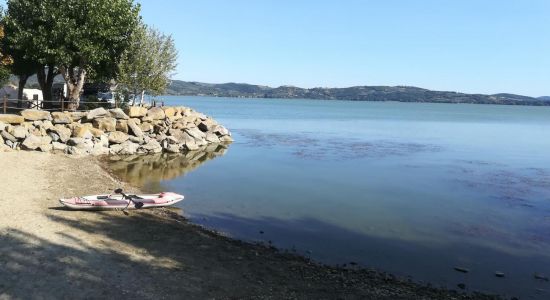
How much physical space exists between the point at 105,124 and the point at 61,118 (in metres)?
3.10

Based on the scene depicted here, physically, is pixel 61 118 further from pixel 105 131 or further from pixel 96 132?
pixel 105 131

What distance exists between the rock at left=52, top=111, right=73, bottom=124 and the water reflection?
15.6 ft

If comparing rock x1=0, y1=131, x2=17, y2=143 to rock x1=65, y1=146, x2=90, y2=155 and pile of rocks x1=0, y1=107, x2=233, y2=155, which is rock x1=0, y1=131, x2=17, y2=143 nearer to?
pile of rocks x1=0, y1=107, x2=233, y2=155

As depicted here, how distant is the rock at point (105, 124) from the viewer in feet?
118

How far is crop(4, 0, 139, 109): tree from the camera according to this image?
3709 centimetres

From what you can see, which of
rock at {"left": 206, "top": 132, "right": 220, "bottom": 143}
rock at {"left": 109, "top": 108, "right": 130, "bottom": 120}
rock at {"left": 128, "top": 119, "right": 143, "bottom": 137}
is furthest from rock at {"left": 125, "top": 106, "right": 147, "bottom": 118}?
rock at {"left": 206, "top": 132, "right": 220, "bottom": 143}

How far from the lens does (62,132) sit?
32938 millimetres

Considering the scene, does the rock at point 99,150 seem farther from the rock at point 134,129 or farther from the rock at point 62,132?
the rock at point 134,129

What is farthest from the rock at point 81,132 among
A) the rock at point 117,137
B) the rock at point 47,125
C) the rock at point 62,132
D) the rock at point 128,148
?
the rock at point 128,148

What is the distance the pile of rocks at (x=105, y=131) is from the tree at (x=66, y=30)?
468 centimetres

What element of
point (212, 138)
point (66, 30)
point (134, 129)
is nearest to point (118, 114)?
point (134, 129)

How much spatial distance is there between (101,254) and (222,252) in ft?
11.3

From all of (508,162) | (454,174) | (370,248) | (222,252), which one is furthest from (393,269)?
(508,162)

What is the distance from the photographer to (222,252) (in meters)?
14.1
